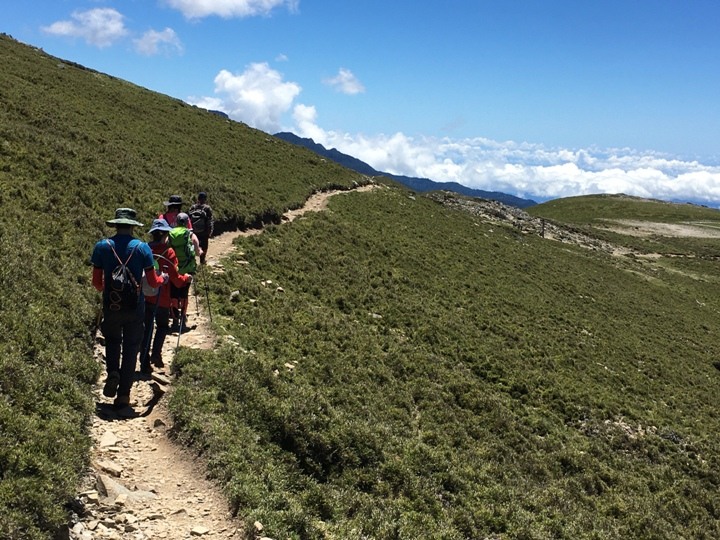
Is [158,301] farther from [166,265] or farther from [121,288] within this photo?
[121,288]

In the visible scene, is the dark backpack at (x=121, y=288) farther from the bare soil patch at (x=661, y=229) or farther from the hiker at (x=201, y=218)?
the bare soil patch at (x=661, y=229)

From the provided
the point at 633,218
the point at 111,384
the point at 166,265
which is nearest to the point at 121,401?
the point at 111,384

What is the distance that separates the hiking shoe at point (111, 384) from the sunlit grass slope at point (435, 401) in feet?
4.32

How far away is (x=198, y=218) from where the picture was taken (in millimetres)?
19719

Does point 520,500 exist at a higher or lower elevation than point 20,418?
lower

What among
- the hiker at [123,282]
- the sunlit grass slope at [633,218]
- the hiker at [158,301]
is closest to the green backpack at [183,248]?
the hiker at [158,301]

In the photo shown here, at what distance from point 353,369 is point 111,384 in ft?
28.7

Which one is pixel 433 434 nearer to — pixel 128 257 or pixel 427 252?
pixel 128 257

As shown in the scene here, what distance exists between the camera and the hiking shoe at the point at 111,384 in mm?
9828

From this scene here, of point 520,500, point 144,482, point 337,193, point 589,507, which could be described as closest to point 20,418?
point 144,482

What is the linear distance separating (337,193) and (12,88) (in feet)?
94.7

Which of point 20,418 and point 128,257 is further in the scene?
point 128,257

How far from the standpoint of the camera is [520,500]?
12.9m

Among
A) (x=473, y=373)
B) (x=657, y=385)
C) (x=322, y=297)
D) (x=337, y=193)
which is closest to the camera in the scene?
(x=473, y=373)
